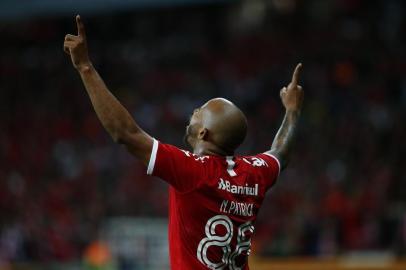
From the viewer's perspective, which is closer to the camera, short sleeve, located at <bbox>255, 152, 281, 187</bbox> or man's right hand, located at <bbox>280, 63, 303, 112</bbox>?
short sleeve, located at <bbox>255, 152, 281, 187</bbox>

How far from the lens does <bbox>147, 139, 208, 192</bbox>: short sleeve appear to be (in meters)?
4.28

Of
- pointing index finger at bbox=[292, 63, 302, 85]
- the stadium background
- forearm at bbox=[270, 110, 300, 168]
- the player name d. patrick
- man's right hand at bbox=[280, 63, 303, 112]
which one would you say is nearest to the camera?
the player name d. patrick

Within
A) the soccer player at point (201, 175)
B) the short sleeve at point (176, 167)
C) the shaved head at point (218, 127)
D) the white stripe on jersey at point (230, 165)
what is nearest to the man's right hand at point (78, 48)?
the soccer player at point (201, 175)

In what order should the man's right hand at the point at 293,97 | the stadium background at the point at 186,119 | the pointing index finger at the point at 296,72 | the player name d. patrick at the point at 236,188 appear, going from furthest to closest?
the stadium background at the point at 186,119 → the man's right hand at the point at 293,97 → the pointing index finger at the point at 296,72 → the player name d. patrick at the point at 236,188

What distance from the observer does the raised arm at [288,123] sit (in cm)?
523

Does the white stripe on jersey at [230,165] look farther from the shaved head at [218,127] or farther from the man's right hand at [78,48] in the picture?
the man's right hand at [78,48]

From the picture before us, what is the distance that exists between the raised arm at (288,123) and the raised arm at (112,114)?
1.14 metres

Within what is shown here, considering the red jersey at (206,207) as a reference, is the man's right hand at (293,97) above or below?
above

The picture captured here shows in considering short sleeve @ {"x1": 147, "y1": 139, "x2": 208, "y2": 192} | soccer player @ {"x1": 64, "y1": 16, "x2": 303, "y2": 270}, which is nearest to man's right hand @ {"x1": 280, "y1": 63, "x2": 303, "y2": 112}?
soccer player @ {"x1": 64, "y1": 16, "x2": 303, "y2": 270}

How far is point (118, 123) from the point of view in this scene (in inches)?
167

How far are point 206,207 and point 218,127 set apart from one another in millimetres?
411

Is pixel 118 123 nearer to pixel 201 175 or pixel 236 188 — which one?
pixel 201 175

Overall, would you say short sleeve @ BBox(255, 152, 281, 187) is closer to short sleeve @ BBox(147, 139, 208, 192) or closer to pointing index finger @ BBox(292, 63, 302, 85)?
short sleeve @ BBox(147, 139, 208, 192)

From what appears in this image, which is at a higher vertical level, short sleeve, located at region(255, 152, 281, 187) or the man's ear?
the man's ear
